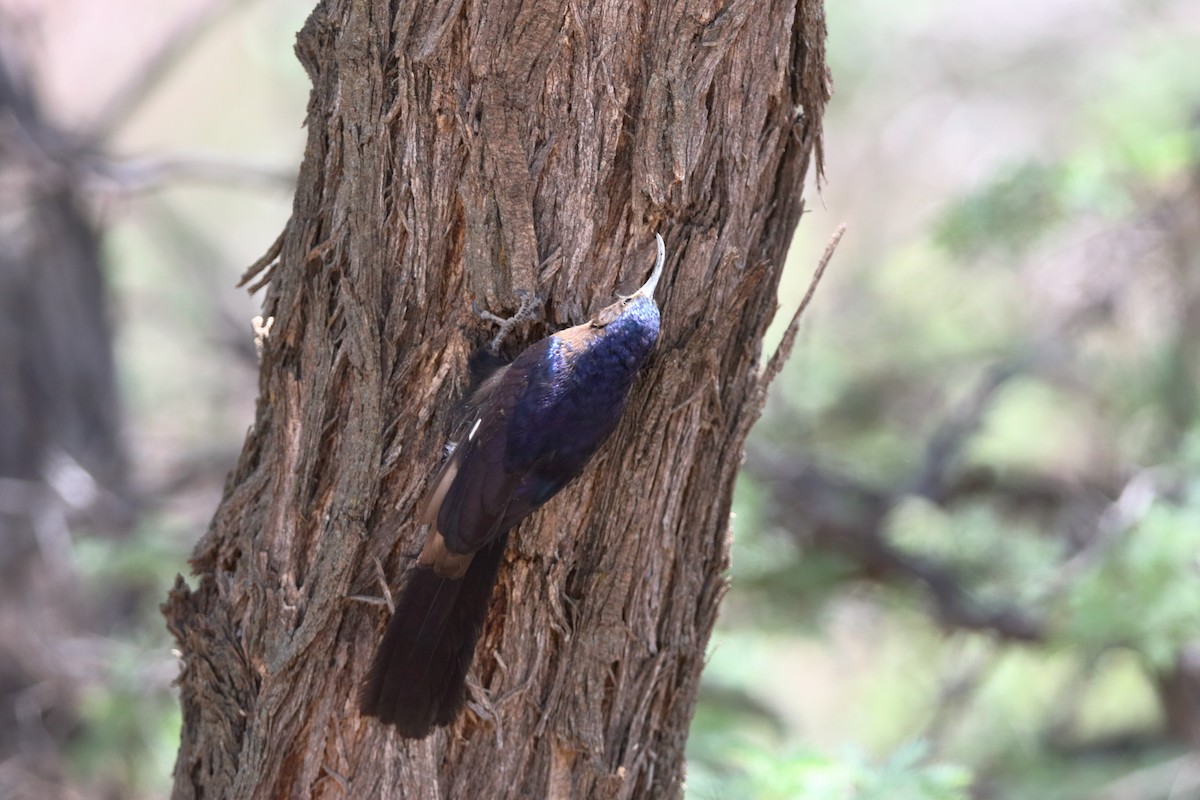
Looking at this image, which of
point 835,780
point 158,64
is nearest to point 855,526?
point 835,780

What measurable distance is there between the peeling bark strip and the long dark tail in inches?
1.6

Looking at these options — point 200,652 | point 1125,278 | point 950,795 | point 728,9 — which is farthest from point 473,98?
point 1125,278

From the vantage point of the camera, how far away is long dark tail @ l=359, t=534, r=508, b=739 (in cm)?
190

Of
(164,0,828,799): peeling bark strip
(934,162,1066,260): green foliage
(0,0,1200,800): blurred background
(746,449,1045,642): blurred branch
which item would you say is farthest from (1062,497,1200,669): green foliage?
(164,0,828,799): peeling bark strip

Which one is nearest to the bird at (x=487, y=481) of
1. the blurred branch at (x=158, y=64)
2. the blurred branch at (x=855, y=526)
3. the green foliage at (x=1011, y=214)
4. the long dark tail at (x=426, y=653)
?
the long dark tail at (x=426, y=653)

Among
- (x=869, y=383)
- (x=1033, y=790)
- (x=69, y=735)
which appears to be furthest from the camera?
(x=869, y=383)

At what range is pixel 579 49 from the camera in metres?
1.86

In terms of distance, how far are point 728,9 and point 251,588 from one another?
141cm

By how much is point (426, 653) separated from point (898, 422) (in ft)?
16.7

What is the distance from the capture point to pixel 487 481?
1.92 meters

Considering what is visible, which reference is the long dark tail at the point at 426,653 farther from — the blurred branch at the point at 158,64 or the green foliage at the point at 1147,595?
the blurred branch at the point at 158,64

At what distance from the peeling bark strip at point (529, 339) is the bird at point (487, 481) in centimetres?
4

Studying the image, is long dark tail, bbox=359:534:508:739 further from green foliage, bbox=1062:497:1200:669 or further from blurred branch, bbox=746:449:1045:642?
blurred branch, bbox=746:449:1045:642

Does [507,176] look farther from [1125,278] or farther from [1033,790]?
[1033,790]
